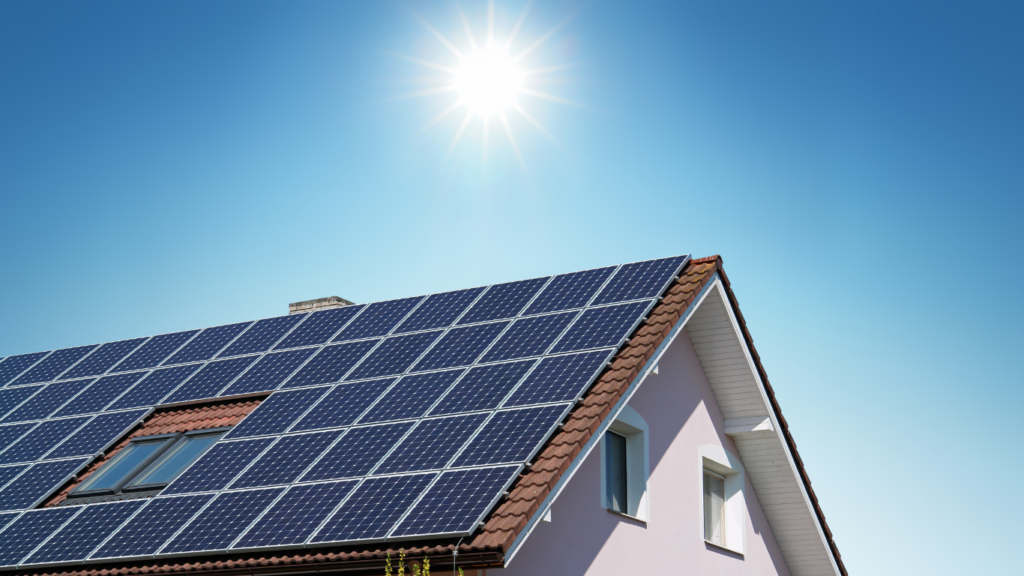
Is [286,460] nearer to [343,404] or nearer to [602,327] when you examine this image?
[343,404]

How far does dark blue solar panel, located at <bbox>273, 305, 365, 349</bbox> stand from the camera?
18859mm

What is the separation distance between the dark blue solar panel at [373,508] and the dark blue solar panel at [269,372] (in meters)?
5.03

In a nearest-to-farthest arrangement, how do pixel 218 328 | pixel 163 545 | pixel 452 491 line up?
pixel 452 491 → pixel 163 545 → pixel 218 328

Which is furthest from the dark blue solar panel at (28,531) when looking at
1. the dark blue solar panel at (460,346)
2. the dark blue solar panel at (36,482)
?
the dark blue solar panel at (460,346)

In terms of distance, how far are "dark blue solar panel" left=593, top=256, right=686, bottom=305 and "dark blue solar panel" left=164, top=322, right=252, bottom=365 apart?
8.08 m

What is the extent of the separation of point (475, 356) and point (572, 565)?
3620 millimetres

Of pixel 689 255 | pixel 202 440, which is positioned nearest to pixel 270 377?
pixel 202 440

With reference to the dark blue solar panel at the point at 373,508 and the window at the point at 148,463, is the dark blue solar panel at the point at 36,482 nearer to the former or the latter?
the window at the point at 148,463

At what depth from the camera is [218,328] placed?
21172mm

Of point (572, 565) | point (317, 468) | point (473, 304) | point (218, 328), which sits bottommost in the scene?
point (572, 565)

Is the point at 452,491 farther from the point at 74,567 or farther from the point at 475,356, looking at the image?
the point at 74,567

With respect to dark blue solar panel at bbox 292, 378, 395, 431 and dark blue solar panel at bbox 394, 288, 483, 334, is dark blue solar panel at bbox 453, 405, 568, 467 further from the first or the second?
dark blue solar panel at bbox 394, 288, 483, 334

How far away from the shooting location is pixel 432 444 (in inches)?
526

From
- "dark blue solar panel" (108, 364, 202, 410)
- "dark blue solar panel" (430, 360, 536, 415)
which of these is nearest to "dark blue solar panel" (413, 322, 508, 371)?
"dark blue solar panel" (430, 360, 536, 415)
